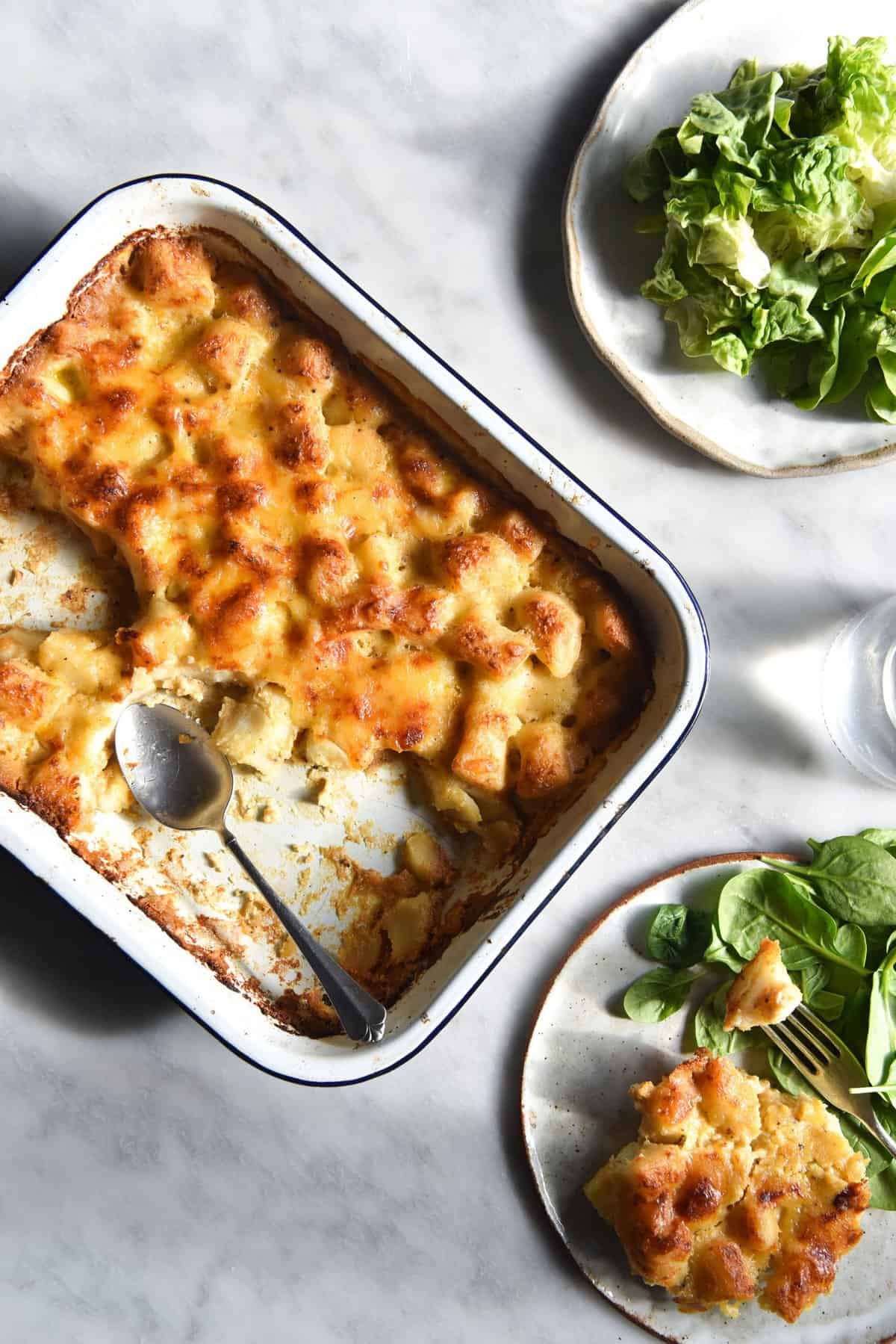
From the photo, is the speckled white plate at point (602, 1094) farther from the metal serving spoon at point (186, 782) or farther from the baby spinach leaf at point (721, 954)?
the metal serving spoon at point (186, 782)

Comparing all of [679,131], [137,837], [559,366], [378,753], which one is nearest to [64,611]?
[137,837]

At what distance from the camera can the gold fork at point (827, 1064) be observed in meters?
1.97

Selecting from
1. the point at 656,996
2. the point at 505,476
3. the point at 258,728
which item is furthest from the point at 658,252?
the point at 656,996

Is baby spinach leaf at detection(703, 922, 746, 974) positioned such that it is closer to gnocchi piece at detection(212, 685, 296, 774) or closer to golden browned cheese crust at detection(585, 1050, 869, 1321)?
golden browned cheese crust at detection(585, 1050, 869, 1321)

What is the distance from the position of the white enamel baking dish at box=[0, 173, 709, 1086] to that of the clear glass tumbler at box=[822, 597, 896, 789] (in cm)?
56

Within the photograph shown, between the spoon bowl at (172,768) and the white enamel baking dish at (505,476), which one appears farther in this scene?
the spoon bowl at (172,768)

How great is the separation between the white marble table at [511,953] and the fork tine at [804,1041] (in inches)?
13.5

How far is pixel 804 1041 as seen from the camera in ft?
6.56

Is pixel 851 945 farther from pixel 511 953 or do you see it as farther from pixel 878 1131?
pixel 511 953

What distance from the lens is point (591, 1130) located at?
2.03 metres

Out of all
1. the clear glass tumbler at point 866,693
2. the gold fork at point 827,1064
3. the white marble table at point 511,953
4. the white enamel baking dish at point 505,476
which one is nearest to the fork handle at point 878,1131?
the gold fork at point 827,1064

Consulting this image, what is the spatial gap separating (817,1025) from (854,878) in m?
0.28

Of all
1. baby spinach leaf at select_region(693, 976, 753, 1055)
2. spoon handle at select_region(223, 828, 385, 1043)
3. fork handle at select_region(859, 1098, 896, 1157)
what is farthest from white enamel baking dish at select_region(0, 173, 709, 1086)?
fork handle at select_region(859, 1098, 896, 1157)

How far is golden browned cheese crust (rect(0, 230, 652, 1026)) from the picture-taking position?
1.73m
